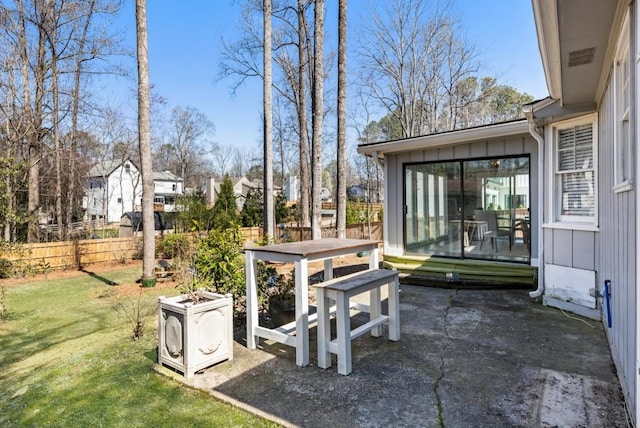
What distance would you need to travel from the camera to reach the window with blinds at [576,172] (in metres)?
4.48

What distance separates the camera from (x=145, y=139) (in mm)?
7340

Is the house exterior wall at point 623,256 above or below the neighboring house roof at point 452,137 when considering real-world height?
below

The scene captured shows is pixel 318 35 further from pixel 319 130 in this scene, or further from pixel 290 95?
pixel 290 95

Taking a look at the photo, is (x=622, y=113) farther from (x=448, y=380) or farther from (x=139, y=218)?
(x=139, y=218)

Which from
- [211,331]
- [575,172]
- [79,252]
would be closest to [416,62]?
[575,172]

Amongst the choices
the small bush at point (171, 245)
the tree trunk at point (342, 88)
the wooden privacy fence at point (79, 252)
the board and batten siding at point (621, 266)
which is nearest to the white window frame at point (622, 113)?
the board and batten siding at point (621, 266)

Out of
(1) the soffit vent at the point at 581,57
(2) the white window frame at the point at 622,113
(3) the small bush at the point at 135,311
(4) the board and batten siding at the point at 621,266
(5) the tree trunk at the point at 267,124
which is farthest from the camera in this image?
(5) the tree trunk at the point at 267,124

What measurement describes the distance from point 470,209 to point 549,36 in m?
4.13

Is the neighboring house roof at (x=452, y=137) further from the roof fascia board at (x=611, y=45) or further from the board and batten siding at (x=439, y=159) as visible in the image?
the roof fascia board at (x=611, y=45)

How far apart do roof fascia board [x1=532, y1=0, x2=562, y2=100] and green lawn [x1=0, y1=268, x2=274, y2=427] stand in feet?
9.87

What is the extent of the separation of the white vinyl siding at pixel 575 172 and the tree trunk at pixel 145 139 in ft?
22.6

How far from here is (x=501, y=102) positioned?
2120 centimetres

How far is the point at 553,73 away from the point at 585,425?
2.85 m

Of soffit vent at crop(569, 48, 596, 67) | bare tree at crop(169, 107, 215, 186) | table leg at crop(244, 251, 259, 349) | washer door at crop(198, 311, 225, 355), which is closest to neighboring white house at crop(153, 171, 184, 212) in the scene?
bare tree at crop(169, 107, 215, 186)
